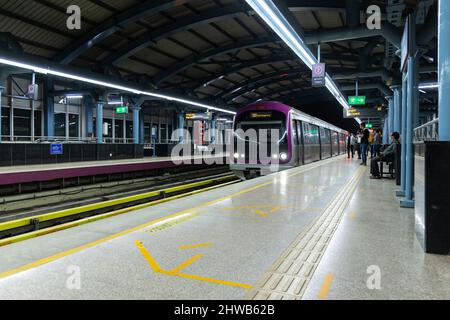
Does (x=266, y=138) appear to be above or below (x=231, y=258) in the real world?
above

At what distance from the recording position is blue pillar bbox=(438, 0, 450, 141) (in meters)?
3.00

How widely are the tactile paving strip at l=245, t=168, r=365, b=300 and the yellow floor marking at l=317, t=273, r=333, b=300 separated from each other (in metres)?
0.12

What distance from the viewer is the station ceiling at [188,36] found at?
12664mm

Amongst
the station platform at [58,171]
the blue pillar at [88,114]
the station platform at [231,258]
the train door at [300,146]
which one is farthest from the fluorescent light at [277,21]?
the blue pillar at [88,114]

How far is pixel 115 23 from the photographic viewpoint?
1377 centimetres

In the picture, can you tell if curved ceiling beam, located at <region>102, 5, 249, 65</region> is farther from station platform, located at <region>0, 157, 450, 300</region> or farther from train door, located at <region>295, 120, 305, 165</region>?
station platform, located at <region>0, 157, 450, 300</region>

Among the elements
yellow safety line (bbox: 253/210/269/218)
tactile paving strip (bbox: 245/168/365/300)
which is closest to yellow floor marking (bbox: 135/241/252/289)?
tactile paving strip (bbox: 245/168/365/300)

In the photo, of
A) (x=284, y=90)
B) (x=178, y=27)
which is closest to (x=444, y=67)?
(x=178, y=27)

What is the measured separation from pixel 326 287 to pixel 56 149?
13.9 metres

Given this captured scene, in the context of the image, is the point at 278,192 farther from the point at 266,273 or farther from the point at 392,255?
the point at 266,273

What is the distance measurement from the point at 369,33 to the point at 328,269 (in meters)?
12.0

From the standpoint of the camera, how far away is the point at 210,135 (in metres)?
29.3

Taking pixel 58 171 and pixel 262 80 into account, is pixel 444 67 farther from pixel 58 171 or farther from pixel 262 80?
pixel 262 80
